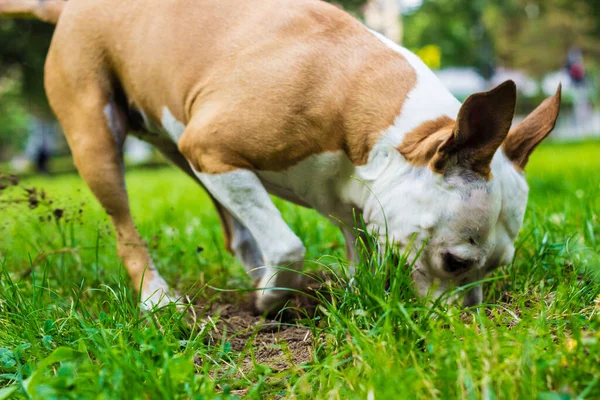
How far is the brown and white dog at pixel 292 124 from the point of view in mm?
2322

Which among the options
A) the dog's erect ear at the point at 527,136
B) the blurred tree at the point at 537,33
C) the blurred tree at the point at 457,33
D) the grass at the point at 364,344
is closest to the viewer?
the grass at the point at 364,344

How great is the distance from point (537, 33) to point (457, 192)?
61.7 ft

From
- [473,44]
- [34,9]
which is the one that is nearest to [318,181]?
[34,9]

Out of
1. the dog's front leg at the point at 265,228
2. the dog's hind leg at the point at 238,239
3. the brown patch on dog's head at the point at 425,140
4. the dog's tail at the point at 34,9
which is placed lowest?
the dog's hind leg at the point at 238,239

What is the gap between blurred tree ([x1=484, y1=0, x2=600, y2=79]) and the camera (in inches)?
703

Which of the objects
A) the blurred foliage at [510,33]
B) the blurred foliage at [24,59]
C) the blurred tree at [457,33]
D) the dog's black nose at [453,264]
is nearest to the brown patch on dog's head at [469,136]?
the dog's black nose at [453,264]

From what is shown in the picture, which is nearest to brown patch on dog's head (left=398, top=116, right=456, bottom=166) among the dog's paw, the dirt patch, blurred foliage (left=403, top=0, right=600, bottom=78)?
the dirt patch

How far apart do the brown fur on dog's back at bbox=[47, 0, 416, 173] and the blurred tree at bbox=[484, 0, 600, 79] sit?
1386cm

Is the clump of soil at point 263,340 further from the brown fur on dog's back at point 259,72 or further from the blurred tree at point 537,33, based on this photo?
the blurred tree at point 537,33

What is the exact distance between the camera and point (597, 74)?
34.6m

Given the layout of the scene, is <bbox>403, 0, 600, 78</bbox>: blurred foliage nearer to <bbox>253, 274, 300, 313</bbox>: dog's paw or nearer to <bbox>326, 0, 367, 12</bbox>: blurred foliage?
<bbox>326, 0, 367, 12</bbox>: blurred foliage

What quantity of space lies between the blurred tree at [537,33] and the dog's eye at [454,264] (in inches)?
564

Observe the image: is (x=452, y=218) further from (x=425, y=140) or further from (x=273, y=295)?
(x=273, y=295)

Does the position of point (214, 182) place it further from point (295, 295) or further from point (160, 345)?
point (160, 345)
